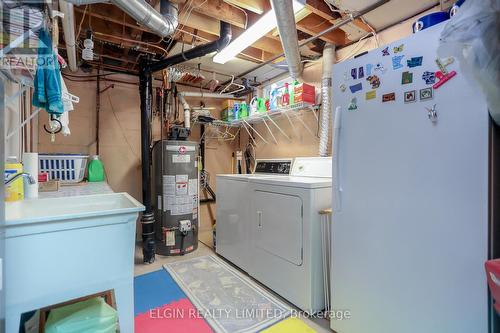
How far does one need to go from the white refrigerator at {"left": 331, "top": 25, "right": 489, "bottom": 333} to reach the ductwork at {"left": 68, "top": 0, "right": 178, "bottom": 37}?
1.34 metres

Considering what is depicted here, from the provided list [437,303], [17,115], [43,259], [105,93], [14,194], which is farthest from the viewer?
[105,93]

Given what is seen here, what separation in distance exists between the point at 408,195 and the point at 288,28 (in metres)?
1.47

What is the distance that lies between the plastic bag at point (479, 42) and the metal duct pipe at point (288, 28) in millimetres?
1062

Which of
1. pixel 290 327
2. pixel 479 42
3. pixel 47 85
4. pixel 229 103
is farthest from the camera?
pixel 229 103

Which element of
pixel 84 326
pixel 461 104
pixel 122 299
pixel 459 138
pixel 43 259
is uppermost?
pixel 461 104

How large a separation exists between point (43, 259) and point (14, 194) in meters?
0.78

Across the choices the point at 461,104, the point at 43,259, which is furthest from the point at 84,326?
the point at 461,104

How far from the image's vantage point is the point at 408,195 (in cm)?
125

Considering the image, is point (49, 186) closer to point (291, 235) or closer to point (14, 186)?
point (14, 186)

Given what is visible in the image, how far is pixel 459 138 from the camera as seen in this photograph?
1.08 m

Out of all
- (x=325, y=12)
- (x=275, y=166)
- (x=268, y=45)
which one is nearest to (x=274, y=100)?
(x=268, y=45)

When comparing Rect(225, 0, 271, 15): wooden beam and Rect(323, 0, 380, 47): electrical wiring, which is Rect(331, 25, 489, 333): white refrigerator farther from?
Rect(225, 0, 271, 15): wooden beam

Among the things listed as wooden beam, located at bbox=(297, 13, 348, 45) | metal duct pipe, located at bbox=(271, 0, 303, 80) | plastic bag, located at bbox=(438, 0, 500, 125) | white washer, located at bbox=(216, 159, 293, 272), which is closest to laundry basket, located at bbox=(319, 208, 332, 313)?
white washer, located at bbox=(216, 159, 293, 272)

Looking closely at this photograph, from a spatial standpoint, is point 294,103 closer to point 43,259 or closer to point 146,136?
point 146,136
